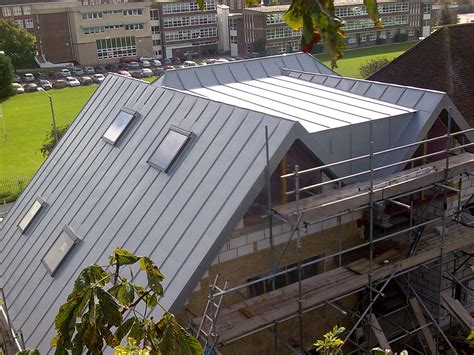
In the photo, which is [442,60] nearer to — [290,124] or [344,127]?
[344,127]

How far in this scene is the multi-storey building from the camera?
82.4 metres

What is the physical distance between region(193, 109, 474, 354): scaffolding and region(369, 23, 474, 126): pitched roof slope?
7327mm

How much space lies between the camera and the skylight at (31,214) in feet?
47.6

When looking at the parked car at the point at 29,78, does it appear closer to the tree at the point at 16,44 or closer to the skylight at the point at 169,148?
the tree at the point at 16,44

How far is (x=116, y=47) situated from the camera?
267 feet

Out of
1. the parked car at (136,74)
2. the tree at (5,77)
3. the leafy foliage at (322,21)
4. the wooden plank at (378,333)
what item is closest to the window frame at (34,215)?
the wooden plank at (378,333)

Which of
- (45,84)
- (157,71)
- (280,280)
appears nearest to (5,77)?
(45,84)

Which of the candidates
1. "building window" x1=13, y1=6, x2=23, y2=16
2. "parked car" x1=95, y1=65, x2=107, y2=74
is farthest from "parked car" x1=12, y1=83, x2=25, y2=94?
"building window" x1=13, y1=6, x2=23, y2=16

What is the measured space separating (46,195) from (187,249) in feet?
21.5

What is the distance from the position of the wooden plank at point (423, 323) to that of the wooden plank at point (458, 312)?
629mm

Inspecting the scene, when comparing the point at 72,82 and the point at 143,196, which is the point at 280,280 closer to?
the point at 143,196

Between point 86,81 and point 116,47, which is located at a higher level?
point 116,47

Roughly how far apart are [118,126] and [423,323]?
8417mm

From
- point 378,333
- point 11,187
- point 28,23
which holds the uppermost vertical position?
point 28,23
